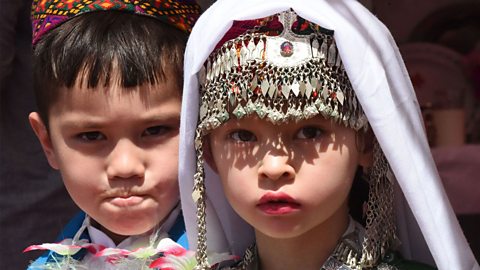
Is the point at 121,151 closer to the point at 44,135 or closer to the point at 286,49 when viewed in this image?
the point at 44,135

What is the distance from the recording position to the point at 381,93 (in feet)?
6.19

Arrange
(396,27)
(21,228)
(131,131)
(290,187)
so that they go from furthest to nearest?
1. (396,27)
2. (21,228)
3. (131,131)
4. (290,187)

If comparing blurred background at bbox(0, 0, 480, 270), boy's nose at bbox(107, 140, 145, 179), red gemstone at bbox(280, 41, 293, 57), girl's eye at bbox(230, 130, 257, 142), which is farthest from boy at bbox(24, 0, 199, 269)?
blurred background at bbox(0, 0, 480, 270)

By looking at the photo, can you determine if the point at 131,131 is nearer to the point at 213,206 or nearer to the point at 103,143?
the point at 103,143

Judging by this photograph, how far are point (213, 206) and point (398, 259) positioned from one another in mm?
489

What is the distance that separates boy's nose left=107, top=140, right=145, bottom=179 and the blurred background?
28.9 inches

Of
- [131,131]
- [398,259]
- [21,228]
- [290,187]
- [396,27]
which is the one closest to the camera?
[290,187]

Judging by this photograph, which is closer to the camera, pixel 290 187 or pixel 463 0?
pixel 290 187

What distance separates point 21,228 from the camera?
3.09 meters

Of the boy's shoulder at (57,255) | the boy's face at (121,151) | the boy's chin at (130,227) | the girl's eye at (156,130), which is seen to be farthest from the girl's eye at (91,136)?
the boy's shoulder at (57,255)

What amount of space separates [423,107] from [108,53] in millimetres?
2247

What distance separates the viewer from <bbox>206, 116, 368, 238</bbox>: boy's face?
1885 mm

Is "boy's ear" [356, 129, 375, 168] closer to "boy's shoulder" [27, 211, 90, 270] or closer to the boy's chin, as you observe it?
the boy's chin

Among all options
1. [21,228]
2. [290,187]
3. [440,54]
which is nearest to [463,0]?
[440,54]
